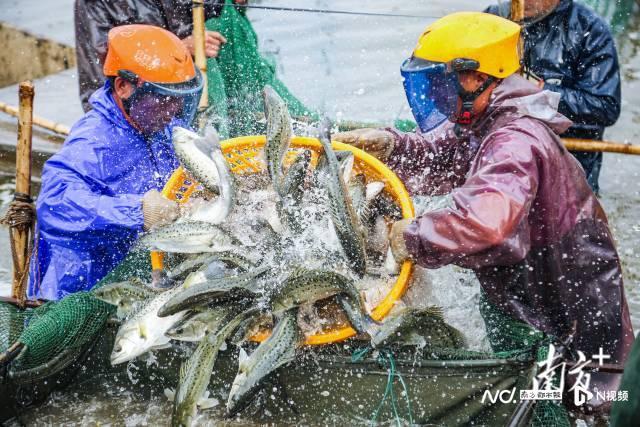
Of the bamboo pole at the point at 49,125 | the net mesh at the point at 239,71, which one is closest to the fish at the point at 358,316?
the net mesh at the point at 239,71

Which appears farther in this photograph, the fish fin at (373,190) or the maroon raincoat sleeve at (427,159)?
the maroon raincoat sleeve at (427,159)

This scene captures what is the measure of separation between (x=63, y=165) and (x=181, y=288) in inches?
51.0

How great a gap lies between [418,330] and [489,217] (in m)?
0.68

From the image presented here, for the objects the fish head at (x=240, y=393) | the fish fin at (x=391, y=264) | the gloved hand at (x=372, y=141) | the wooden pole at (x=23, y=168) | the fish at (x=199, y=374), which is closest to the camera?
the fish head at (x=240, y=393)

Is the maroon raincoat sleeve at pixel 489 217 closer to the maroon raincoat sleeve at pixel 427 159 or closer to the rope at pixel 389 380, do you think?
the rope at pixel 389 380

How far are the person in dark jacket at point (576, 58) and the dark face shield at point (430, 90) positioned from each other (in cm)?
220

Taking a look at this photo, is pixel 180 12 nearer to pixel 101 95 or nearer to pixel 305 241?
pixel 101 95

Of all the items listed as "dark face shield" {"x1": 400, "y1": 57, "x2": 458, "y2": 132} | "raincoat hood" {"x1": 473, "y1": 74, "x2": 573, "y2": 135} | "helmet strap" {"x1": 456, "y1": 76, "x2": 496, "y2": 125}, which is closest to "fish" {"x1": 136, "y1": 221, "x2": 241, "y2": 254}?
"dark face shield" {"x1": 400, "y1": 57, "x2": 458, "y2": 132}

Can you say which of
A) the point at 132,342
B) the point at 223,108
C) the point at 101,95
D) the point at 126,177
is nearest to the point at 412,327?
the point at 132,342

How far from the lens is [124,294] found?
344cm

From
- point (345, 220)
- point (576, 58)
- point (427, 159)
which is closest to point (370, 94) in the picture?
point (576, 58)

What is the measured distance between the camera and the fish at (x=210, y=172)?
3.65 meters

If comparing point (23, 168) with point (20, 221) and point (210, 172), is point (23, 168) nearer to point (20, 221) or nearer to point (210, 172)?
point (20, 221)

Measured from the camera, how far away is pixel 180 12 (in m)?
5.93
